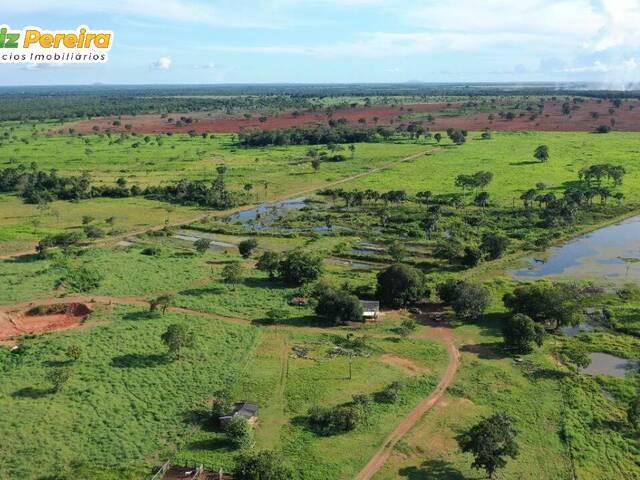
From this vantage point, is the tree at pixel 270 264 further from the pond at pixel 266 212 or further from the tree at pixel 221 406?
the tree at pixel 221 406

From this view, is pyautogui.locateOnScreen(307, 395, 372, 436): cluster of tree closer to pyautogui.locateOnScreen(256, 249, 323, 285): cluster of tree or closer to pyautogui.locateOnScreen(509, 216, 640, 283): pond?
pyautogui.locateOnScreen(256, 249, 323, 285): cluster of tree

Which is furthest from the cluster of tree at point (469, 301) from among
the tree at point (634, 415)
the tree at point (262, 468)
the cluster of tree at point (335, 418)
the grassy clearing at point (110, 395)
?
the tree at point (262, 468)

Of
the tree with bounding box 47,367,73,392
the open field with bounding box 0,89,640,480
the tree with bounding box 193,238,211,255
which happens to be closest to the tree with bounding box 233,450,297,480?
the open field with bounding box 0,89,640,480

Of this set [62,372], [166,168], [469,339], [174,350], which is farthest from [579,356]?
[166,168]

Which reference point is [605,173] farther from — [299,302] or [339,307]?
[339,307]

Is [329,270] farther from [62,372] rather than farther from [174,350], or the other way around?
[62,372]
